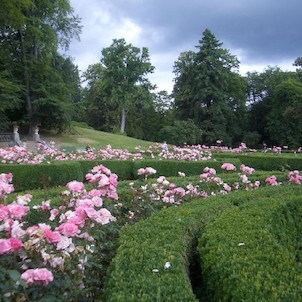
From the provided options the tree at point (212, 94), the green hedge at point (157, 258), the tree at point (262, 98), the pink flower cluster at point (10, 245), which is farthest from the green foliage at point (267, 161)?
the tree at point (262, 98)

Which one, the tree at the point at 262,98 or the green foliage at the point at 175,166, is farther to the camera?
the tree at the point at 262,98

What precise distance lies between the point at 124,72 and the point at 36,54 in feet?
39.6

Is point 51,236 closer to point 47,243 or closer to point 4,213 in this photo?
point 47,243

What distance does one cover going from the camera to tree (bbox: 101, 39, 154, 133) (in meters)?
40.8

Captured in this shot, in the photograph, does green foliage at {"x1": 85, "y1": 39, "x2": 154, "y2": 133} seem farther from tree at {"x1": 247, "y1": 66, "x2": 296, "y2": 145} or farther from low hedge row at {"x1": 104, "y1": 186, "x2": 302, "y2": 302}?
low hedge row at {"x1": 104, "y1": 186, "x2": 302, "y2": 302}

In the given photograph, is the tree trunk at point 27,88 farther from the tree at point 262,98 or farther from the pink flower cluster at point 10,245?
the pink flower cluster at point 10,245

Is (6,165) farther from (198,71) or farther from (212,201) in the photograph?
(198,71)

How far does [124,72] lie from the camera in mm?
41156

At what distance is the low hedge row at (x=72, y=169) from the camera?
31.0 ft

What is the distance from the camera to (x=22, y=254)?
229cm

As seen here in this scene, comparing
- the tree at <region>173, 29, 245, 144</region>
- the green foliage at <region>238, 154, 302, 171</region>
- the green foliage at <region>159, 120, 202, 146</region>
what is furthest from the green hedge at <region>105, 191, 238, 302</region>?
the tree at <region>173, 29, 245, 144</region>

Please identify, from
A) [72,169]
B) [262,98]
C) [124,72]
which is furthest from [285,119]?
[72,169]

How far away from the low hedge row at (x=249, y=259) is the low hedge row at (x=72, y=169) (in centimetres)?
453

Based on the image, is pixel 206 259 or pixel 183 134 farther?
pixel 183 134
